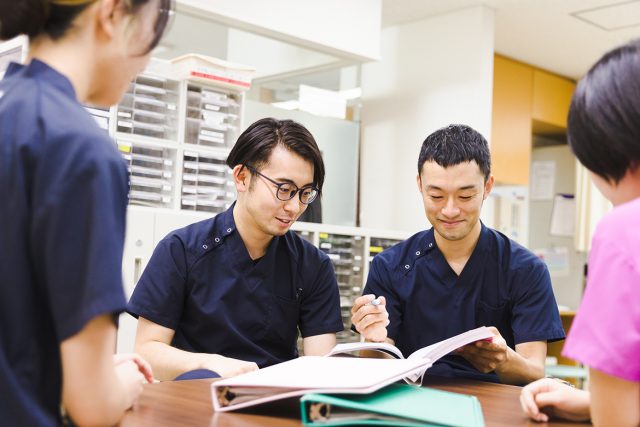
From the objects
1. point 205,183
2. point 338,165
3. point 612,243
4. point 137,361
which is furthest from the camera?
point 338,165

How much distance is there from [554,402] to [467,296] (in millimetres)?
809

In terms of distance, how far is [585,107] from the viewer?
85 cm

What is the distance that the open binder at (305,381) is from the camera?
92 centimetres

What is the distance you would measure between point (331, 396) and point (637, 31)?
14.0ft

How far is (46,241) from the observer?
650 mm

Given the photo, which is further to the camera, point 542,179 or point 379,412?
point 542,179

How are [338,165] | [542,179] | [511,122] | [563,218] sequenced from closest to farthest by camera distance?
[338,165], [511,122], [563,218], [542,179]

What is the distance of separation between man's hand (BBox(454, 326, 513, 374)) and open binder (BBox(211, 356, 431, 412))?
0.33 metres

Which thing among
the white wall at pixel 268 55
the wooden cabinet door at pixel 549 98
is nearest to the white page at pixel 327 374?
the white wall at pixel 268 55

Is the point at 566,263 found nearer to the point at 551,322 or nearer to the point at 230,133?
the point at 230,133

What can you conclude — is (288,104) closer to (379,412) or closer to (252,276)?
(252,276)

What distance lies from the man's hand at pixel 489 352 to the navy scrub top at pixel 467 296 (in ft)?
0.54

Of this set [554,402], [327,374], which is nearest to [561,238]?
[554,402]

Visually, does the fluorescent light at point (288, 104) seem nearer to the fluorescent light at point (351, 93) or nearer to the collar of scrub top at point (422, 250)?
the fluorescent light at point (351, 93)
